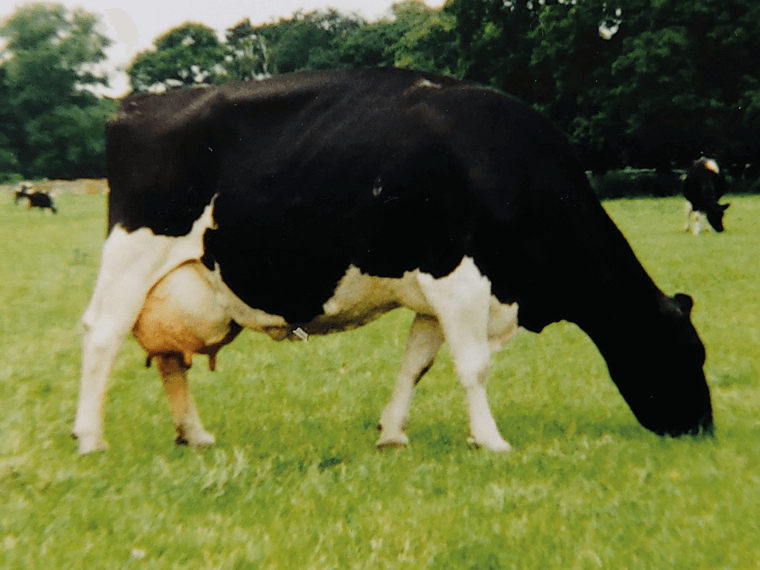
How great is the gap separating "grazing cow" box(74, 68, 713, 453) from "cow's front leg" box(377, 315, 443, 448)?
1.43ft

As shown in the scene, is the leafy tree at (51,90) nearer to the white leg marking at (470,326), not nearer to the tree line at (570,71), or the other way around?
the tree line at (570,71)

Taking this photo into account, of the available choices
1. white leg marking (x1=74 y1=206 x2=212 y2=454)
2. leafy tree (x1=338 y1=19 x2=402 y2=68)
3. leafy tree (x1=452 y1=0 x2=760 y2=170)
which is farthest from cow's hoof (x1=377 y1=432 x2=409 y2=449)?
leafy tree (x1=338 y1=19 x2=402 y2=68)

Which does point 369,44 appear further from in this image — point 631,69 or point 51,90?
point 631,69

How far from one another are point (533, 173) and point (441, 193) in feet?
1.95

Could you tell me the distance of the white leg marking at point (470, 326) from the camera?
4.77 metres

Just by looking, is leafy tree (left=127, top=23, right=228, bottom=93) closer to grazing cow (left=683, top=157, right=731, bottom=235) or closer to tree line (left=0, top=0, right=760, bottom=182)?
tree line (left=0, top=0, right=760, bottom=182)

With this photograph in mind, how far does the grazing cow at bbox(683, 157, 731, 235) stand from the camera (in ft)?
61.0

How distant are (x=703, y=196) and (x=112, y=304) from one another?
55.4 ft

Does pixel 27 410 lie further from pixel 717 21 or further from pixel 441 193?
pixel 717 21

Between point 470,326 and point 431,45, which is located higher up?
point 470,326

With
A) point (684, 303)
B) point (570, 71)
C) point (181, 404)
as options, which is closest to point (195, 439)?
point (181, 404)

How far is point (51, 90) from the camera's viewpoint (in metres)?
61.4

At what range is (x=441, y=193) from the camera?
15.6ft

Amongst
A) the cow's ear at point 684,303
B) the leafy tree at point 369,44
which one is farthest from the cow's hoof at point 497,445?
the leafy tree at point 369,44
